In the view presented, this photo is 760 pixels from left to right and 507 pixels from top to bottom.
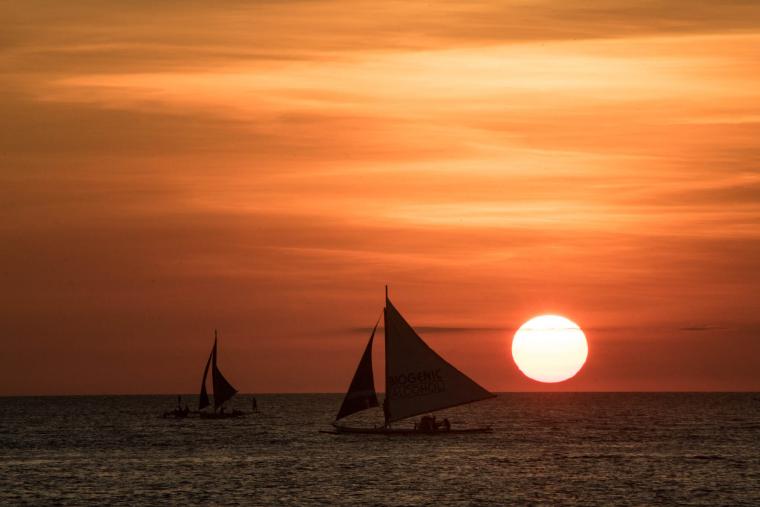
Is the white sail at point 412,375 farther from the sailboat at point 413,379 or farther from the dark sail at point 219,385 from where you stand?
the dark sail at point 219,385

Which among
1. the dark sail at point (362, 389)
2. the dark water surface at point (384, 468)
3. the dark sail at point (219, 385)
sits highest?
the dark sail at point (219, 385)

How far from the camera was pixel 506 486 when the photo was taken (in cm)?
7562

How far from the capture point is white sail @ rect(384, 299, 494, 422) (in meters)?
96.1

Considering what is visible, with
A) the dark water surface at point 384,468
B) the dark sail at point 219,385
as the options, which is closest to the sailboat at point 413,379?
the dark water surface at point 384,468

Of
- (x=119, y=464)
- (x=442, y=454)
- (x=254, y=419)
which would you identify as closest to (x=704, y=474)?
(x=442, y=454)

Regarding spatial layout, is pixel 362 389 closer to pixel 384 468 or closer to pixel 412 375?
pixel 412 375

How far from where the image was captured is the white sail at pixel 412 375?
315 ft

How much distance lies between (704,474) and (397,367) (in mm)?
23360

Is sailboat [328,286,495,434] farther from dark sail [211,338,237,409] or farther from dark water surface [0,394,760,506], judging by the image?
dark sail [211,338,237,409]

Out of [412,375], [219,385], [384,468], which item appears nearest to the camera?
[384,468]

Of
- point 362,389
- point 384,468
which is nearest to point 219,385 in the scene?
point 362,389

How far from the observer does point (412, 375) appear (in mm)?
96188

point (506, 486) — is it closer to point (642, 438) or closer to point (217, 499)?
point (217, 499)

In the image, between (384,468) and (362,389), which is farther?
(362,389)
